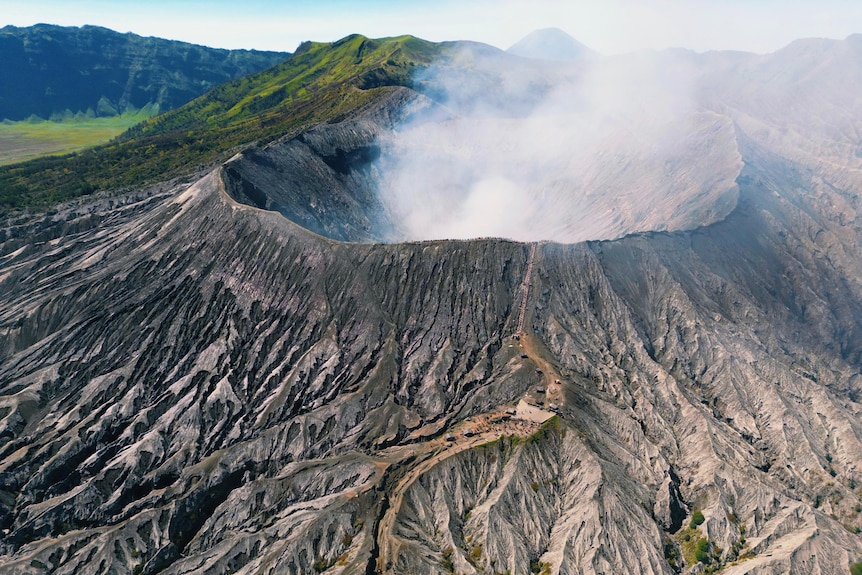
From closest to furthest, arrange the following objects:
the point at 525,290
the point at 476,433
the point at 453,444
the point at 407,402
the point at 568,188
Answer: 1. the point at 453,444
2. the point at 476,433
3. the point at 407,402
4. the point at 525,290
5. the point at 568,188

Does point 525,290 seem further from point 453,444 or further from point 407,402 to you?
point 453,444

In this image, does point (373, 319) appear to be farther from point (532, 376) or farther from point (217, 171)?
point (217, 171)

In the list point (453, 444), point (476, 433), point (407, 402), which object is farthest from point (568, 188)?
point (453, 444)

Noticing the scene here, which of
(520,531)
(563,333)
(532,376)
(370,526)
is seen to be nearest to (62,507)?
(370,526)

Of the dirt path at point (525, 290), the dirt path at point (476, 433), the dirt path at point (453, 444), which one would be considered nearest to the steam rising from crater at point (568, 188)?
the dirt path at point (525, 290)

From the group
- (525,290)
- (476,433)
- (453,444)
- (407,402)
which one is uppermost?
(525,290)

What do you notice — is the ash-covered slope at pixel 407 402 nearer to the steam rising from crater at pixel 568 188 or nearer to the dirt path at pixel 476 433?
the dirt path at pixel 476 433

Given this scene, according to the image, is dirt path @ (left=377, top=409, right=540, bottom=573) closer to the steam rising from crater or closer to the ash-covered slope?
the ash-covered slope

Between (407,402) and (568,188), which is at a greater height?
(568,188)

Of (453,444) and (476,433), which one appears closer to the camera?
(453,444)

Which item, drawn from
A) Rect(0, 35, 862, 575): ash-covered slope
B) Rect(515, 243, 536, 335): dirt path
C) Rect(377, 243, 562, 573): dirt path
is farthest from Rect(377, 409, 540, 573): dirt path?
Rect(515, 243, 536, 335): dirt path
